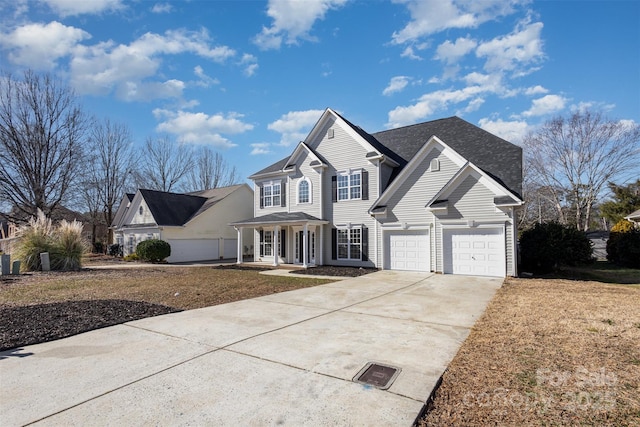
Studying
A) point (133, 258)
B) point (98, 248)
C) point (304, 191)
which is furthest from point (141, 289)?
point (98, 248)

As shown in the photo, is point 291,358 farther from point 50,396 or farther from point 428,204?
point 428,204

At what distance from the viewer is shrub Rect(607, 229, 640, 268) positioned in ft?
57.2

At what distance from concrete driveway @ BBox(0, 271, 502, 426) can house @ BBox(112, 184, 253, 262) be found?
64.3ft

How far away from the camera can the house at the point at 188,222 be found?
25.3m

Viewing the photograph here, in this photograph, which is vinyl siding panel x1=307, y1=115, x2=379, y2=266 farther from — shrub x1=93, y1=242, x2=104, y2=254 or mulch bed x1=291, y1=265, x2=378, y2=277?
shrub x1=93, y1=242, x2=104, y2=254

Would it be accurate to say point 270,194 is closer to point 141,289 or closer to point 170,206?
point 170,206

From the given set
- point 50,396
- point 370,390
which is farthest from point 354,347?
point 50,396

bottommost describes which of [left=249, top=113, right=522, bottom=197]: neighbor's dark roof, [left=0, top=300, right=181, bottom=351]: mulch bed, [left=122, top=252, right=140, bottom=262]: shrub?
[left=122, top=252, right=140, bottom=262]: shrub

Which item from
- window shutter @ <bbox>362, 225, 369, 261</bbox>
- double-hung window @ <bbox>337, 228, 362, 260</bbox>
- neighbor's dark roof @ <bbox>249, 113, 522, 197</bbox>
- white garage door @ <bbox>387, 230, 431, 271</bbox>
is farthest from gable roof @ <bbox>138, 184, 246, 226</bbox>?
white garage door @ <bbox>387, 230, 431, 271</bbox>

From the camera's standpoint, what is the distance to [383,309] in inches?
302

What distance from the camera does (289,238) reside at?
809 inches

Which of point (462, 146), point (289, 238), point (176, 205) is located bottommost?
point (289, 238)

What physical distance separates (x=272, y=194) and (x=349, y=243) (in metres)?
6.39

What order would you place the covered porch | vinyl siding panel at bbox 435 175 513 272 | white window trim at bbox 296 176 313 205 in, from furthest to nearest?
white window trim at bbox 296 176 313 205
the covered porch
vinyl siding panel at bbox 435 175 513 272
